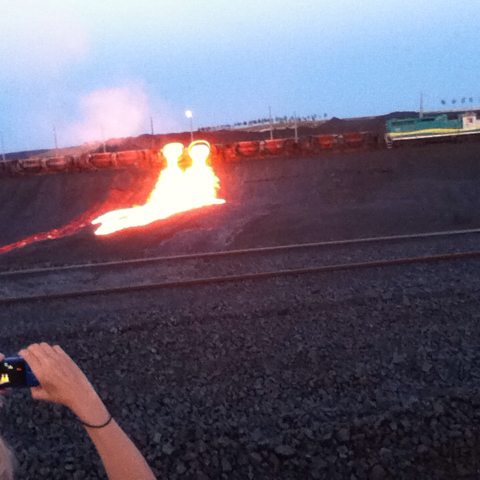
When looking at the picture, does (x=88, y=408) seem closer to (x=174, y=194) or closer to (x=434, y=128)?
(x=174, y=194)

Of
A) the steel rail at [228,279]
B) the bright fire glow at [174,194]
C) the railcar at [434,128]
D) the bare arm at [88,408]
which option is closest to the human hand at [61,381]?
the bare arm at [88,408]

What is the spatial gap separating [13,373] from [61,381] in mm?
240

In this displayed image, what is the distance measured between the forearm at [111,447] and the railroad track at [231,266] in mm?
7518

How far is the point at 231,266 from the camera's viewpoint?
1086 cm

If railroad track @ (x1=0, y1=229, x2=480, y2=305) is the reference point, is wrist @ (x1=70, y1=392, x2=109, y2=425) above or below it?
above

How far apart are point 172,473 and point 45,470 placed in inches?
37.6

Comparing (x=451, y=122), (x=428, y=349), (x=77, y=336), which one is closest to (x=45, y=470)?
(x=77, y=336)

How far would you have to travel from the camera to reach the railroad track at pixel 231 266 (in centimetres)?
970

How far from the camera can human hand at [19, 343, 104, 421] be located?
2.00m

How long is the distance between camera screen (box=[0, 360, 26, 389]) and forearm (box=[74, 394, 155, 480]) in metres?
0.29

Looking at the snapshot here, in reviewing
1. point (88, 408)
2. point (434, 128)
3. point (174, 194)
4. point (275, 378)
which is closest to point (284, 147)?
point (434, 128)

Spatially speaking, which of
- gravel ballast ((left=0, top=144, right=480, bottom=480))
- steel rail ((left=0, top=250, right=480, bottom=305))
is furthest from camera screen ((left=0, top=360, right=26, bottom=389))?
steel rail ((left=0, top=250, right=480, bottom=305))

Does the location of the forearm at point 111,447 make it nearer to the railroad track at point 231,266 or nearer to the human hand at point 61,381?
the human hand at point 61,381

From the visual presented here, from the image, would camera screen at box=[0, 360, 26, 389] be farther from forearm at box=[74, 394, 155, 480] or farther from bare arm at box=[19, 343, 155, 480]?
forearm at box=[74, 394, 155, 480]
